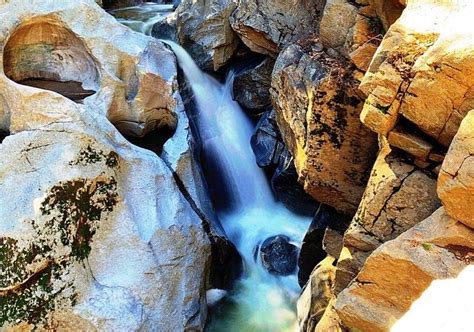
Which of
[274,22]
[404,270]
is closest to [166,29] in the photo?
[274,22]

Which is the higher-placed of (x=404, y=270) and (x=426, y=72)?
(x=426, y=72)

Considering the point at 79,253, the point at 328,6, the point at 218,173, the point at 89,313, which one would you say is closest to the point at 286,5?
the point at 328,6

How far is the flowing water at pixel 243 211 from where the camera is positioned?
7.61m

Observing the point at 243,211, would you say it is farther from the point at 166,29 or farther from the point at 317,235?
the point at 166,29

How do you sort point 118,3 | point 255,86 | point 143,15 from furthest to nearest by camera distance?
point 118,3
point 143,15
point 255,86

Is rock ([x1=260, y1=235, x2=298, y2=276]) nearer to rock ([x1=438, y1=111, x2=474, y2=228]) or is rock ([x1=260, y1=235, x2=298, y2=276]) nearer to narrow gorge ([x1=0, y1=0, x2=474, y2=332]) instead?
narrow gorge ([x1=0, y1=0, x2=474, y2=332])

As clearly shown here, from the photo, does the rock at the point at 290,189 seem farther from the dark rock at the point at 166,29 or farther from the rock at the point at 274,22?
the dark rock at the point at 166,29

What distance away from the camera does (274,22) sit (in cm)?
887

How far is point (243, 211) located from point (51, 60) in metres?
5.28

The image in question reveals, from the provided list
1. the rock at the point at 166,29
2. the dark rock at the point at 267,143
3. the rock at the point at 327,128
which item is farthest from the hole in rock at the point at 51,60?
the rock at the point at 327,128

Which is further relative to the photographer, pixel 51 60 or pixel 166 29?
pixel 166 29

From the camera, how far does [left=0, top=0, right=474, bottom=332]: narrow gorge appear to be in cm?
416

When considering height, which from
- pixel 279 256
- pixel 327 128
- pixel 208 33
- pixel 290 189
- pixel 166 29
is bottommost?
pixel 279 256

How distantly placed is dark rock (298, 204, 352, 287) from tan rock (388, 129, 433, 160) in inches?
96.0
